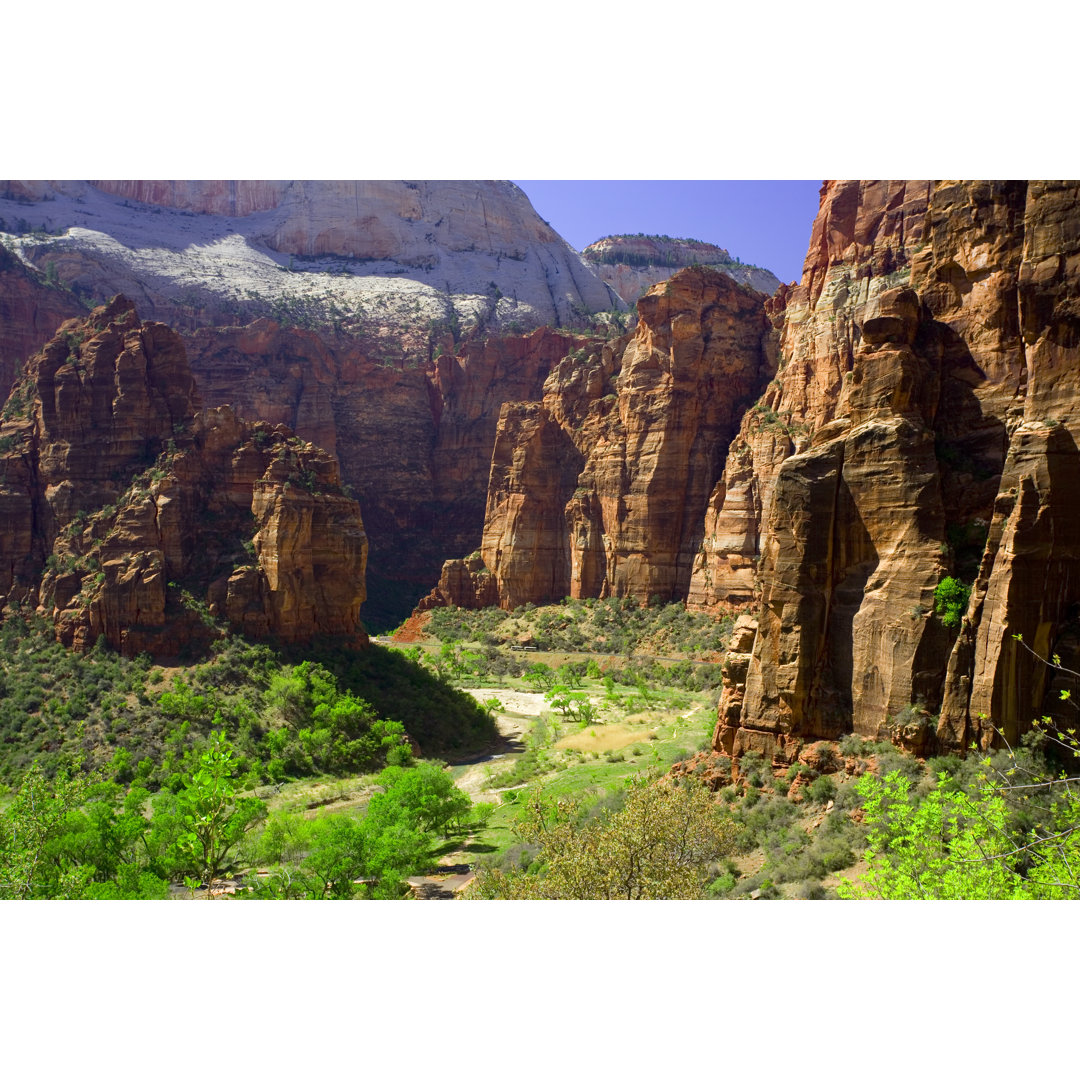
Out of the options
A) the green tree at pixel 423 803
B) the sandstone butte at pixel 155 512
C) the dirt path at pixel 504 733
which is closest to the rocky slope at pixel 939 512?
the green tree at pixel 423 803

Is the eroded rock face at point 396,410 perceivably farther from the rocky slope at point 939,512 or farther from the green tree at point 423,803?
the rocky slope at point 939,512

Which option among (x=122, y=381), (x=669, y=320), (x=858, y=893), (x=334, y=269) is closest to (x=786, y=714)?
(x=858, y=893)

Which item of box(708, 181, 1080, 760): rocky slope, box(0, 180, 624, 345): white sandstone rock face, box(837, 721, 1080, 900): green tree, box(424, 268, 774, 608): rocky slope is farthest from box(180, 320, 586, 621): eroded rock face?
box(837, 721, 1080, 900): green tree

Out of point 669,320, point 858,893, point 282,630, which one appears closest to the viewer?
point 858,893

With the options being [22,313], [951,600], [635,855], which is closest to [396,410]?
[22,313]

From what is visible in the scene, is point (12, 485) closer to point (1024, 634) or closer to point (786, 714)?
point (786, 714)

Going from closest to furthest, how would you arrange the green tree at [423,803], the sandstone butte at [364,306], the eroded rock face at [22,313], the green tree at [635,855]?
the green tree at [635,855]
the green tree at [423,803]
the eroded rock face at [22,313]
the sandstone butte at [364,306]
